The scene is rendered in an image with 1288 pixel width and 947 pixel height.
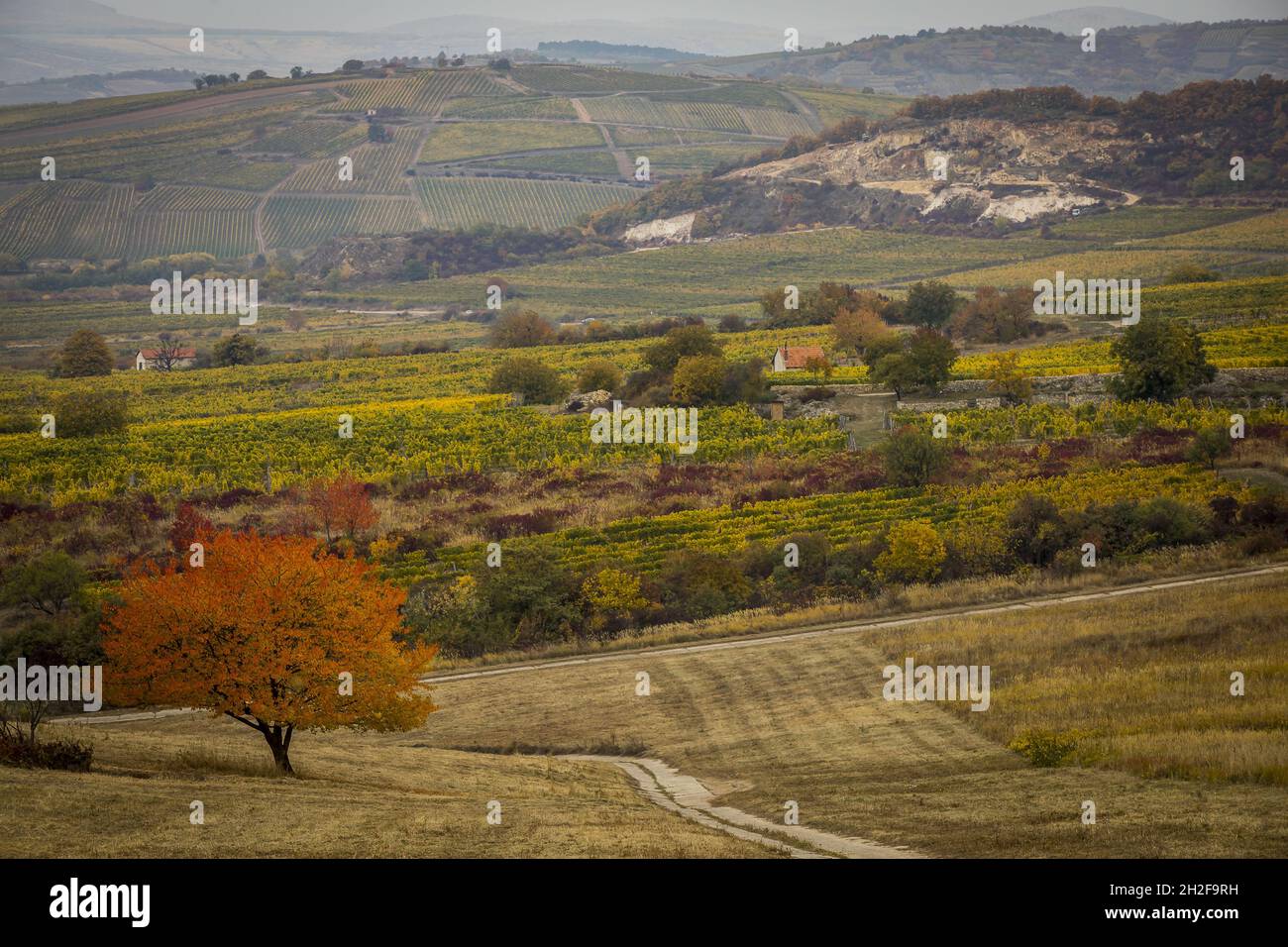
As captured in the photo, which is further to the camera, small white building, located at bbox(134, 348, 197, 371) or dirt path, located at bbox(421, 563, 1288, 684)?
small white building, located at bbox(134, 348, 197, 371)

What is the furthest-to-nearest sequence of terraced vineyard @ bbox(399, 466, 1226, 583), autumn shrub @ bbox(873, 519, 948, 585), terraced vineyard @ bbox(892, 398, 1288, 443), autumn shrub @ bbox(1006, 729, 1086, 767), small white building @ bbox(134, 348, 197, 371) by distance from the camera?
1. small white building @ bbox(134, 348, 197, 371)
2. terraced vineyard @ bbox(892, 398, 1288, 443)
3. terraced vineyard @ bbox(399, 466, 1226, 583)
4. autumn shrub @ bbox(873, 519, 948, 585)
5. autumn shrub @ bbox(1006, 729, 1086, 767)

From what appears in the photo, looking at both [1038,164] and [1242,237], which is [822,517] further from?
[1038,164]

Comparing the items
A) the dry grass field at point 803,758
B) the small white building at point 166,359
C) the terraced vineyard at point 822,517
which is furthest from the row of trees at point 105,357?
the dry grass field at point 803,758

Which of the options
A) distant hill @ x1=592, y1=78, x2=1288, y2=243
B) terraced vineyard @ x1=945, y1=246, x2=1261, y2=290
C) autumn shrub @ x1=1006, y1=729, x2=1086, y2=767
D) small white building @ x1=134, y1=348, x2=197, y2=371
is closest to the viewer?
autumn shrub @ x1=1006, y1=729, x2=1086, y2=767

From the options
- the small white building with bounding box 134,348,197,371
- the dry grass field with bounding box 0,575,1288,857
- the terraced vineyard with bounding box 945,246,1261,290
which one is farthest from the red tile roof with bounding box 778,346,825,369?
the small white building with bounding box 134,348,197,371

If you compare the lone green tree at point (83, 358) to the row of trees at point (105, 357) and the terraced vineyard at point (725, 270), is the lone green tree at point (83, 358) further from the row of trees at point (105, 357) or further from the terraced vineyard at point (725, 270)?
the terraced vineyard at point (725, 270)

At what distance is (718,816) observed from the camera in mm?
23719

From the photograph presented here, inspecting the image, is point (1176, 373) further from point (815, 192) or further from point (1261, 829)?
point (815, 192)

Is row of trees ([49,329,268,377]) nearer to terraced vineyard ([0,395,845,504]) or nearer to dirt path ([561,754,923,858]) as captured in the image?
terraced vineyard ([0,395,845,504])

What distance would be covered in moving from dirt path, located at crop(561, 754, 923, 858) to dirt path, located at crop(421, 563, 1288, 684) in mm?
9034

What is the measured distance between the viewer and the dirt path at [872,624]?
4091 centimetres

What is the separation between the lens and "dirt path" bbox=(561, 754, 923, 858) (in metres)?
19.2

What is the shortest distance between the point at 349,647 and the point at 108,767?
475cm

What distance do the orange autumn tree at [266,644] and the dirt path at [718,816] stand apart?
5.57 m
